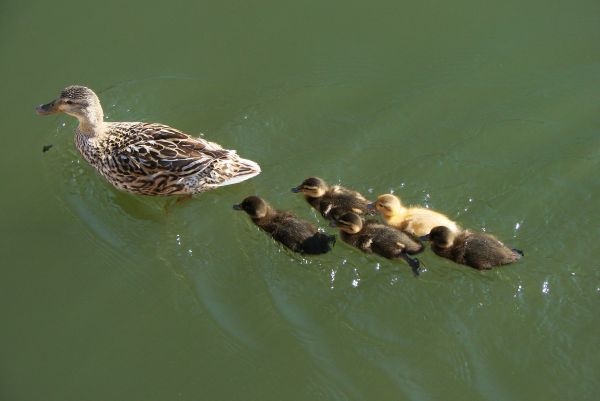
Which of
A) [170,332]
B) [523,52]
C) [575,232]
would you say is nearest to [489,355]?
[575,232]

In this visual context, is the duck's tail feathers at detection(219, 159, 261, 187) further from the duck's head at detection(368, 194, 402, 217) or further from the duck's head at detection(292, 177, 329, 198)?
the duck's head at detection(368, 194, 402, 217)

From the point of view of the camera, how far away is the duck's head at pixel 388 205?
12.9 feet

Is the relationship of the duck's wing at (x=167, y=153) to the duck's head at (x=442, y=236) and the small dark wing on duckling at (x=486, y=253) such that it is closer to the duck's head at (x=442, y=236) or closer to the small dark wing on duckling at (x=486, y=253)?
the duck's head at (x=442, y=236)

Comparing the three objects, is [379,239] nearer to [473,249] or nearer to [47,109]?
[473,249]

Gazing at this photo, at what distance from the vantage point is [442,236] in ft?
12.0

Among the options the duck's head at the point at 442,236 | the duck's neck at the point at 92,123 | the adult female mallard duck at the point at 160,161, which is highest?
the duck's neck at the point at 92,123

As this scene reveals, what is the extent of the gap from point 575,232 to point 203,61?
2.86 metres

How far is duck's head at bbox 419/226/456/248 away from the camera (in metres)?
3.66

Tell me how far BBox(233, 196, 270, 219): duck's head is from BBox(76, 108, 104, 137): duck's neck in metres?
1.18

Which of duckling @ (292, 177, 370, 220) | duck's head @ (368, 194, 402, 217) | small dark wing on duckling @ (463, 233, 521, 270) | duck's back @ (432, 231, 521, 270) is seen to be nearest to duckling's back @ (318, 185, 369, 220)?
duckling @ (292, 177, 370, 220)

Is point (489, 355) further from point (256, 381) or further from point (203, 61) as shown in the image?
point (203, 61)

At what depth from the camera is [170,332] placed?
3717mm

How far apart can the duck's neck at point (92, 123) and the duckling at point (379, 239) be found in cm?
173

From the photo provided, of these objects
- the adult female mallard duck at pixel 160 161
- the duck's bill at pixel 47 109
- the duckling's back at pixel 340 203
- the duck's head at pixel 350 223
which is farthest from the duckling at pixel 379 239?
the duck's bill at pixel 47 109
